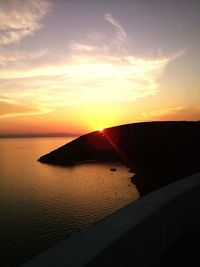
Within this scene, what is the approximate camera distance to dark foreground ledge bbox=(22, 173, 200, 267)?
5715mm

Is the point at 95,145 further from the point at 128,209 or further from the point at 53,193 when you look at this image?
the point at 128,209

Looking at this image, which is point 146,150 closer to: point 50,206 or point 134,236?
point 50,206

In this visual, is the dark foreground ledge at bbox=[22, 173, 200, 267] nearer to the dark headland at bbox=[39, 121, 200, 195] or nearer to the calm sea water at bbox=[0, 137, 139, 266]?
the calm sea water at bbox=[0, 137, 139, 266]

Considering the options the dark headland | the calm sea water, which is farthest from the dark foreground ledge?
the dark headland

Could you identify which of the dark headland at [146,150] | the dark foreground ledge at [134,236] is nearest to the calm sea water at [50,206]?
the dark headland at [146,150]

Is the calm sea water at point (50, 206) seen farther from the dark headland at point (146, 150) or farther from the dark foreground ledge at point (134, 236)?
the dark foreground ledge at point (134, 236)

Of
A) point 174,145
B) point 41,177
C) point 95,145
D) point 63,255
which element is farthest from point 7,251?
point 95,145

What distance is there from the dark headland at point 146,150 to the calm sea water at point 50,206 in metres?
7.34

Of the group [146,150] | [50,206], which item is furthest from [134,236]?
[146,150]

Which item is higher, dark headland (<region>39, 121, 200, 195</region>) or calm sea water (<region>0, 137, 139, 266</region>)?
dark headland (<region>39, 121, 200, 195</region>)

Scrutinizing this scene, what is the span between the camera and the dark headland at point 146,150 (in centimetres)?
6650

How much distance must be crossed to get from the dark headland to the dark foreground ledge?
152ft

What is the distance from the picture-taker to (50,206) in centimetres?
4616

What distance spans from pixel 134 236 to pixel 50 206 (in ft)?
137
